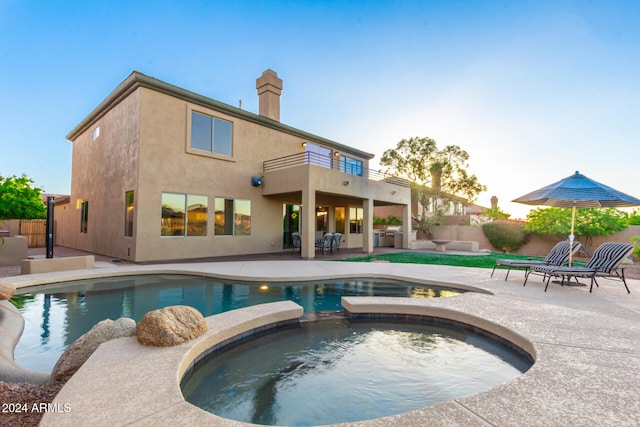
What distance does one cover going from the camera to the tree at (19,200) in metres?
10.8

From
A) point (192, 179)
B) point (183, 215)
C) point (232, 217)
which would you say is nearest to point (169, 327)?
point (183, 215)

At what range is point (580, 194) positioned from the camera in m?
6.64

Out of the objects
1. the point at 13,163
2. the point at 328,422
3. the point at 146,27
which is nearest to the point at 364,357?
the point at 328,422

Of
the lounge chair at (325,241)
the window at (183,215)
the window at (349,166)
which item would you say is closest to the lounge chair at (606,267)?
the lounge chair at (325,241)

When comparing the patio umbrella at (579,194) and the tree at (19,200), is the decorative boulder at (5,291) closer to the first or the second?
the patio umbrella at (579,194)

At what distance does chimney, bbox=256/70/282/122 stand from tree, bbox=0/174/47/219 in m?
10.3

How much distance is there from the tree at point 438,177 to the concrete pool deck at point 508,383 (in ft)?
62.2

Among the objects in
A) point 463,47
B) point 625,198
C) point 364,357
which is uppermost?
point 463,47

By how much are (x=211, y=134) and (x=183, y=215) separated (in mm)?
3567

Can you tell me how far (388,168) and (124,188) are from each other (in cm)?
1971

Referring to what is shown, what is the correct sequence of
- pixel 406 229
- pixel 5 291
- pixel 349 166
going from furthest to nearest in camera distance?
pixel 349 166 → pixel 406 229 → pixel 5 291

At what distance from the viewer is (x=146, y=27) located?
41.3ft

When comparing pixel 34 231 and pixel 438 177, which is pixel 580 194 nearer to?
pixel 438 177

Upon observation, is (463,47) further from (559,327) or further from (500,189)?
(500,189)
